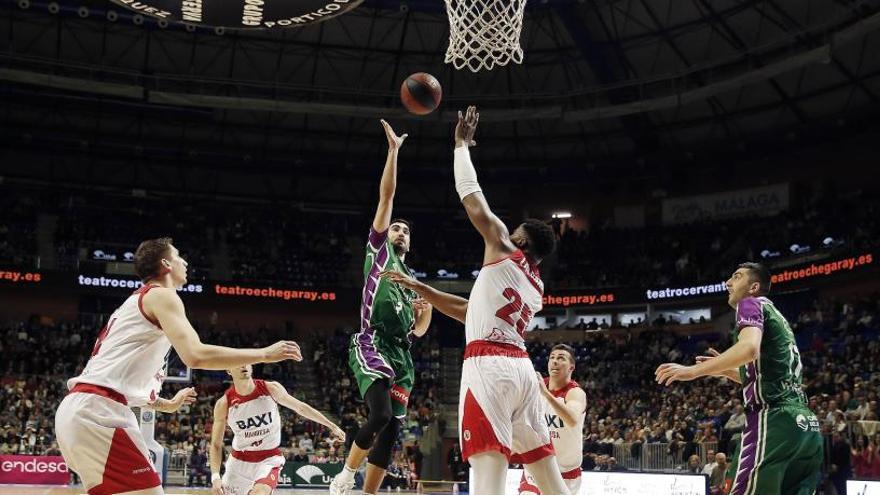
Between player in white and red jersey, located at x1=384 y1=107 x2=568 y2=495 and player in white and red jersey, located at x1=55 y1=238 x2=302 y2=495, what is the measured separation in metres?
1.32

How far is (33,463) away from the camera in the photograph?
2312 centimetres

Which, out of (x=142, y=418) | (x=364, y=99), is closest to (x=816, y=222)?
(x=364, y=99)

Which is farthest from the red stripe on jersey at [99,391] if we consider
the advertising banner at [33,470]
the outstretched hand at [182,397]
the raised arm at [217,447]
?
the advertising banner at [33,470]

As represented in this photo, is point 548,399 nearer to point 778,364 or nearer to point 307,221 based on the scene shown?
point 778,364

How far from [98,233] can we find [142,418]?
742 inches

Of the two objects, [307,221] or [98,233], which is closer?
[98,233]

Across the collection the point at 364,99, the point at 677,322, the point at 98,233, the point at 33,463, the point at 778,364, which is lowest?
the point at 33,463

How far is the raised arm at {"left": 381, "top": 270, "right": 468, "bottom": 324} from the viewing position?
257 inches

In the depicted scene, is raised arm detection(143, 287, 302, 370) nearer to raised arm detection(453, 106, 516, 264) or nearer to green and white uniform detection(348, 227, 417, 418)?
raised arm detection(453, 106, 516, 264)

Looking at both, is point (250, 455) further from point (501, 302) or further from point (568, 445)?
point (501, 302)

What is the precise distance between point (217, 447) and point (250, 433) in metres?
0.39

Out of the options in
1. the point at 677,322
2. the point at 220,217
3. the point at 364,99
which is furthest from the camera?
the point at 220,217

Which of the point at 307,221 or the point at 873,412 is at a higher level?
the point at 307,221

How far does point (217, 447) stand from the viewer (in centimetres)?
995
